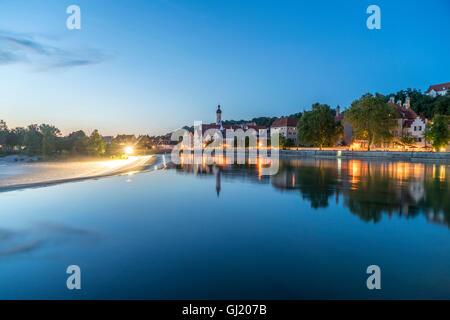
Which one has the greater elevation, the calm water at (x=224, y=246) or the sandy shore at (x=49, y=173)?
the sandy shore at (x=49, y=173)

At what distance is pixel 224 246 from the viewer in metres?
7.39

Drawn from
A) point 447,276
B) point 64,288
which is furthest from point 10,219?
point 447,276

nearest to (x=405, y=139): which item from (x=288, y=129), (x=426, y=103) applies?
(x=426, y=103)

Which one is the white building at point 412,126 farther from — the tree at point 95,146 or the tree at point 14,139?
the tree at point 14,139

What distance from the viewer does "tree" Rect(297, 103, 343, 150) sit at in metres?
66.9

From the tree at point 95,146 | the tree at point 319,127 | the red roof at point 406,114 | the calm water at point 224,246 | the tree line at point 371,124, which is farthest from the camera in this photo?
the red roof at point 406,114

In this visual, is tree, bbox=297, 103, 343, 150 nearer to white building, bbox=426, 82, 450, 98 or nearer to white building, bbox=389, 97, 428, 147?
white building, bbox=389, 97, 428, 147

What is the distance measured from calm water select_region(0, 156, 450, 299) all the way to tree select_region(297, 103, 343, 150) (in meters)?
55.0

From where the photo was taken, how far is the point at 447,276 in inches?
223

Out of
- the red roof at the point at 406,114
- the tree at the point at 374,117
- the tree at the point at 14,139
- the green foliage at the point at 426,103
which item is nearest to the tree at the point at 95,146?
the tree at the point at 374,117

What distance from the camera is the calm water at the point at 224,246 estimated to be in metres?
5.21

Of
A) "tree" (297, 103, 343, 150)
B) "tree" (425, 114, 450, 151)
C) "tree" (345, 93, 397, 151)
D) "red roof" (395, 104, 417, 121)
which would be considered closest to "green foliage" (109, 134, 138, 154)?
"tree" (297, 103, 343, 150)

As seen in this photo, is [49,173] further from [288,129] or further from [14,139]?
[14,139]

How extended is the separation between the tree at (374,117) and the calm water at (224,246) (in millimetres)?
46375
